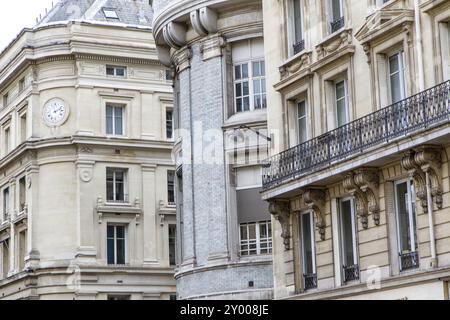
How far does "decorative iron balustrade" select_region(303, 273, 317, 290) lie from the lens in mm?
27138

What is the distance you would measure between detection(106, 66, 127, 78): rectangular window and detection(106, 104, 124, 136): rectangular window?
5.39 feet

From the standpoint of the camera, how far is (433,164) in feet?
72.0

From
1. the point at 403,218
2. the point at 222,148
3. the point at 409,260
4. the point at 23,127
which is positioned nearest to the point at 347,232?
the point at 403,218

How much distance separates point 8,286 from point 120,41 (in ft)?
47.5

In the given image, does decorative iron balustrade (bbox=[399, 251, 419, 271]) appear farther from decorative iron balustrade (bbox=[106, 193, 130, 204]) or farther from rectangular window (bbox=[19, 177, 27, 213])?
rectangular window (bbox=[19, 177, 27, 213])

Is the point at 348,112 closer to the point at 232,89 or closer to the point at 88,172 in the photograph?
the point at 232,89

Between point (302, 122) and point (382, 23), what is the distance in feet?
17.5

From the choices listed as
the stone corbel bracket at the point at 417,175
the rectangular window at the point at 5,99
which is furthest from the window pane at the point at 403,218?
the rectangular window at the point at 5,99

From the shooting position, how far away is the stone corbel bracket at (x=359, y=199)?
80.6ft

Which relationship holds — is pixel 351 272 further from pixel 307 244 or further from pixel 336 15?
pixel 336 15

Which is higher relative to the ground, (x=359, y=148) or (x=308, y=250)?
(x=359, y=148)

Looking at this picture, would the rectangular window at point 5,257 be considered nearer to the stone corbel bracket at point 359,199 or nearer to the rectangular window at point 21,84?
the rectangular window at point 21,84

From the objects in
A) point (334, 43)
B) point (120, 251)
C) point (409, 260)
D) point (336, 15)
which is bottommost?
point (409, 260)

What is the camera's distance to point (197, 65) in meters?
35.2
